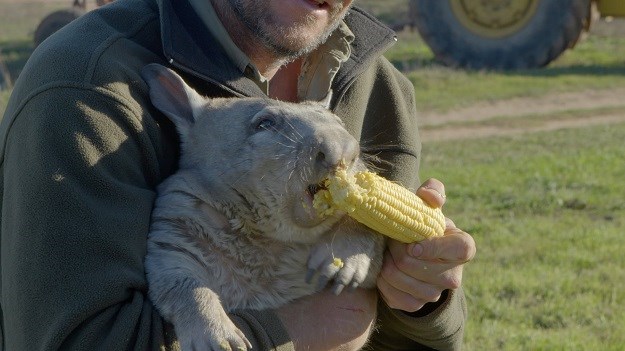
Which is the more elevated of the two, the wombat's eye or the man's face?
the man's face

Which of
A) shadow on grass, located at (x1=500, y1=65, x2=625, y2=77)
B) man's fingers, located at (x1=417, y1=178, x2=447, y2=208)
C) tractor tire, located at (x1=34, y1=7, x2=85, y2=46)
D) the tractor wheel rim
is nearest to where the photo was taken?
man's fingers, located at (x1=417, y1=178, x2=447, y2=208)

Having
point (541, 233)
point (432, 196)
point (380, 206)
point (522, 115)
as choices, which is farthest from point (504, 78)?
point (380, 206)

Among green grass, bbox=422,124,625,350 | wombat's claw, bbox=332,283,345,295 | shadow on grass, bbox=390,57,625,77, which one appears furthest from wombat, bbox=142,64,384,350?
shadow on grass, bbox=390,57,625,77

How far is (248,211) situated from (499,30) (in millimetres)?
11164

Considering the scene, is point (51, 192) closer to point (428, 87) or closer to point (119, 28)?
point (119, 28)

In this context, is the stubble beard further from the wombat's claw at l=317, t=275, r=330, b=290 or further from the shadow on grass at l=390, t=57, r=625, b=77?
the shadow on grass at l=390, t=57, r=625, b=77

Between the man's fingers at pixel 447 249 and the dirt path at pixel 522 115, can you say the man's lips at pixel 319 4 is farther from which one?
the dirt path at pixel 522 115

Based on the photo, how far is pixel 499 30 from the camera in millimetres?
13414

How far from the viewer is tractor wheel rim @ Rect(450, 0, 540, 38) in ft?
43.6

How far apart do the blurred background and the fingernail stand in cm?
201

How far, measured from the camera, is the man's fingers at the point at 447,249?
2695mm

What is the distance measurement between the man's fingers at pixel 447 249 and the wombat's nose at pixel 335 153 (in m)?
0.34

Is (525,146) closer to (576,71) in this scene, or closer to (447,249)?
(576,71)

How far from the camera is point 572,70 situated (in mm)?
13188
